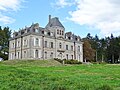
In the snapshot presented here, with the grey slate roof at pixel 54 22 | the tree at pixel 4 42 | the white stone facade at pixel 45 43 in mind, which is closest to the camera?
the white stone facade at pixel 45 43

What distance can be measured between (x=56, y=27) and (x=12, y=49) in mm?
13434

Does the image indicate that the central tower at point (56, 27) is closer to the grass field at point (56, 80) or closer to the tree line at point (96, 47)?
the tree line at point (96, 47)

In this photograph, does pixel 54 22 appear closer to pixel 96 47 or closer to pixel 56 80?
pixel 96 47

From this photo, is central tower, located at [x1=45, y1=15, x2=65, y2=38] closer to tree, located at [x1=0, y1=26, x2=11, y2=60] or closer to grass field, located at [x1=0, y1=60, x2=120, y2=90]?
tree, located at [x1=0, y1=26, x2=11, y2=60]

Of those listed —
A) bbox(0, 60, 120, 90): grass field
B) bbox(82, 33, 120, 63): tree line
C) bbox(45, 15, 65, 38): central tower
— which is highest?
bbox(45, 15, 65, 38): central tower

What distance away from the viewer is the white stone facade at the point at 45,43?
195ft

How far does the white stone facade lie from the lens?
59.4 metres

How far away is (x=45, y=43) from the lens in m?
62.0

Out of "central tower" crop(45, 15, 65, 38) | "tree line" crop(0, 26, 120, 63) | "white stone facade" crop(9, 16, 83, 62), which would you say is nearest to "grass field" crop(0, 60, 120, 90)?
"white stone facade" crop(9, 16, 83, 62)

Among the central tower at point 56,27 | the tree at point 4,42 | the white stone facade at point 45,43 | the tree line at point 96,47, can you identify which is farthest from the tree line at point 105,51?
the tree at point 4,42

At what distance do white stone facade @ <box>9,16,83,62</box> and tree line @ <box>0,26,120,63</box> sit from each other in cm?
1035

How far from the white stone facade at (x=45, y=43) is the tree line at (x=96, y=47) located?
34.0 ft

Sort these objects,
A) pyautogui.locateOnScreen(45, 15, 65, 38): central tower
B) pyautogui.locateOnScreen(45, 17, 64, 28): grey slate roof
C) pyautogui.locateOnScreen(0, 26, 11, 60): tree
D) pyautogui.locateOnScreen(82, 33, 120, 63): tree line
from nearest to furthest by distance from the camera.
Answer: pyautogui.locateOnScreen(45, 15, 65, 38): central tower → pyautogui.locateOnScreen(45, 17, 64, 28): grey slate roof → pyautogui.locateOnScreen(0, 26, 11, 60): tree → pyautogui.locateOnScreen(82, 33, 120, 63): tree line

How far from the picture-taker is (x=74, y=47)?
70.5m
